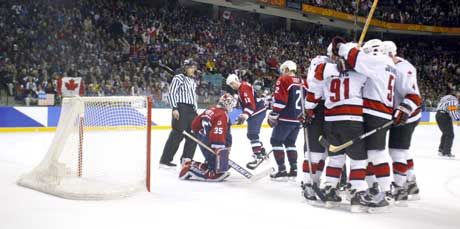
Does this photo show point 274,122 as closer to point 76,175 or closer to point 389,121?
point 389,121

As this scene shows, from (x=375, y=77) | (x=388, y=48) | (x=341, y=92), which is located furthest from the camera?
(x=388, y=48)

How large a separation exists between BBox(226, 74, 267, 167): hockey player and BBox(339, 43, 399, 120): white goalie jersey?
2091 millimetres

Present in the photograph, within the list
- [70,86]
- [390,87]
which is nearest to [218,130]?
[390,87]

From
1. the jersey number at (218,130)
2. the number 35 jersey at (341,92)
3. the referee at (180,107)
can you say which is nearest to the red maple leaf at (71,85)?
the referee at (180,107)

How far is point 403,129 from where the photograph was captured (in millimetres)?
4371

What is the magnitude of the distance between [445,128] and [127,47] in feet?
33.9

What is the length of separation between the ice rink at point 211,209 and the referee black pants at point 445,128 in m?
2.58

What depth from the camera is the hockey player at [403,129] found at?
418 centimetres

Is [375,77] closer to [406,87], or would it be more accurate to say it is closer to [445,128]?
[406,87]

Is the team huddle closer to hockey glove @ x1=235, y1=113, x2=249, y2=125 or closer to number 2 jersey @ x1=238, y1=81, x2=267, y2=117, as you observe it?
hockey glove @ x1=235, y1=113, x2=249, y2=125

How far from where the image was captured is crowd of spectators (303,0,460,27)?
87.1ft

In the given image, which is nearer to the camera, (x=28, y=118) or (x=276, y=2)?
(x=28, y=118)

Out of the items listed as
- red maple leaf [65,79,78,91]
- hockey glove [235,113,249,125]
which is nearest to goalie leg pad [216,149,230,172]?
hockey glove [235,113,249,125]

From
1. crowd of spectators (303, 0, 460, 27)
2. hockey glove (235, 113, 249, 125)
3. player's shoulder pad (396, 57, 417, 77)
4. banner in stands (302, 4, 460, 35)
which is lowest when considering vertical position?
hockey glove (235, 113, 249, 125)
